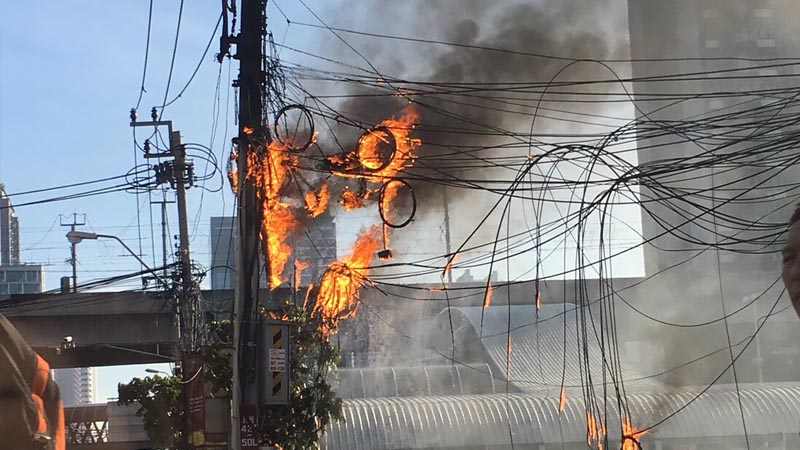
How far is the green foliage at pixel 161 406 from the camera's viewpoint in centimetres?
1786

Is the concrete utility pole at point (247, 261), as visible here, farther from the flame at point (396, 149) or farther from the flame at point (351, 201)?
the flame at point (351, 201)

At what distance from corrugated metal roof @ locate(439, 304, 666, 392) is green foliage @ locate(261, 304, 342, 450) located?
683 inches

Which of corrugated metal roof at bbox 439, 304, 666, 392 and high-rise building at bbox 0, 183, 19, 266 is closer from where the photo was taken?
corrugated metal roof at bbox 439, 304, 666, 392

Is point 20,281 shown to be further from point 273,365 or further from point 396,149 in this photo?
point 273,365

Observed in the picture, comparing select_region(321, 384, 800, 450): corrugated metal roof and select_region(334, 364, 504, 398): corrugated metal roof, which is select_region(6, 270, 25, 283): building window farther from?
select_region(321, 384, 800, 450): corrugated metal roof

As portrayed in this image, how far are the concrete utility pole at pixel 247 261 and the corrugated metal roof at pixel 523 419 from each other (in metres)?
14.6

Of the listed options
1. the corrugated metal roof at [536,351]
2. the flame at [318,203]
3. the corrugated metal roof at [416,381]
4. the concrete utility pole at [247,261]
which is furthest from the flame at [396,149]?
the corrugated metal roof at [416,381]

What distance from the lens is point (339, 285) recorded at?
13852 millimetres

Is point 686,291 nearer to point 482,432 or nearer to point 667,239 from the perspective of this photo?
point 667,239

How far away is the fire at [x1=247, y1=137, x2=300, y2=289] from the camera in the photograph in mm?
11383

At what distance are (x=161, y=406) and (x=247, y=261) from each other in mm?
8575

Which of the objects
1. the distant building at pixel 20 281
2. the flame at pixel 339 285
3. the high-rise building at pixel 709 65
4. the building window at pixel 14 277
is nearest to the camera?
the flame at pixel 339 285

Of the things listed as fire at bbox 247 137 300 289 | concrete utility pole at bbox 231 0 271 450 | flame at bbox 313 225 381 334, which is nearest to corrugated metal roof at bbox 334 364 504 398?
flame at bbox 313 225 381 334

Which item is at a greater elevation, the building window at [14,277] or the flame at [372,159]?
the building window at [14,277]
